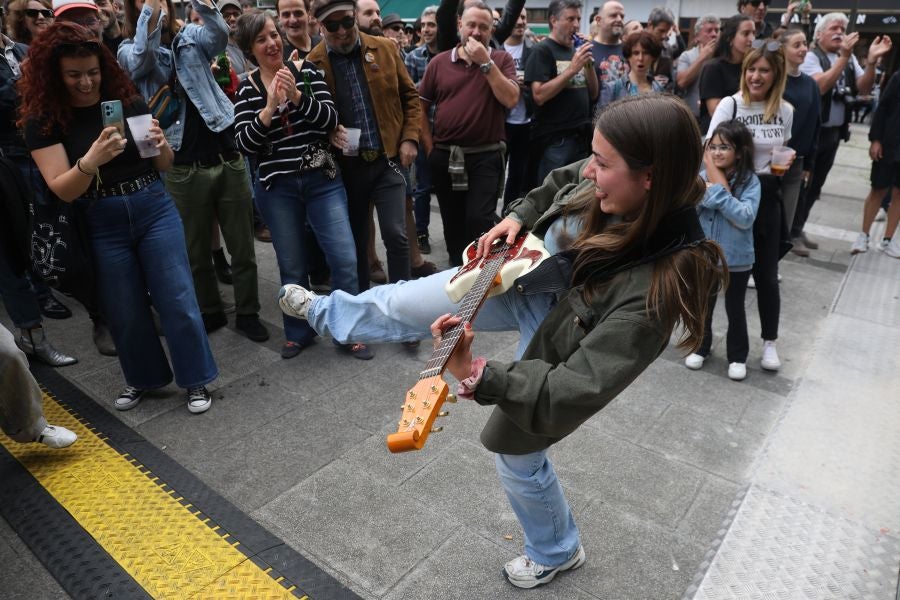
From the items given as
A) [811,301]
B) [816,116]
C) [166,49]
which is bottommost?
[811,301]

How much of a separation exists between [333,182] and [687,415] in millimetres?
2575

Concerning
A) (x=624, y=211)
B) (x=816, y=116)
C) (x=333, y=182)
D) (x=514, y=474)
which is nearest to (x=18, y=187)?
(x=333, y=182)

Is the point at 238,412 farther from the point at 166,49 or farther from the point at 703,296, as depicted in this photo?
the point at 703,296

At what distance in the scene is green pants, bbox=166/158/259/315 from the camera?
4.26 m

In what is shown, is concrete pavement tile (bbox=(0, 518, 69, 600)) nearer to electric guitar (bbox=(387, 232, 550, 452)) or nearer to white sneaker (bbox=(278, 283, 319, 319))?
white sneaker (bbox=(278, 283, 319, 319))

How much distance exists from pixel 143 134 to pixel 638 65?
423 cm

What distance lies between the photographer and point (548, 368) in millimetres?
1657

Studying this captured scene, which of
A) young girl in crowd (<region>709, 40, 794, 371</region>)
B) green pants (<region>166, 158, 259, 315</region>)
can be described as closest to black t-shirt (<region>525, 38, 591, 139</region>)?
young girl in crowd (<region>709, 40, 794, 371</region>)

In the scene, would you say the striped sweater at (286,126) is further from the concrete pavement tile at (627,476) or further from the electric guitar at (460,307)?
the concrete pavement tile at (627,476)

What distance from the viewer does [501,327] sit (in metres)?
2.27

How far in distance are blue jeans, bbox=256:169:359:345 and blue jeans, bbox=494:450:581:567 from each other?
2207mm

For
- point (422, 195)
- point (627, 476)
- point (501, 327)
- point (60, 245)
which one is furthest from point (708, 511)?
point (422, 195)

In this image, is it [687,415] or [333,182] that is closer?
[687,415]

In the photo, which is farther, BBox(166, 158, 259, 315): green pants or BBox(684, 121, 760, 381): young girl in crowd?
BBox(166, 158, 259, 315): green pants
